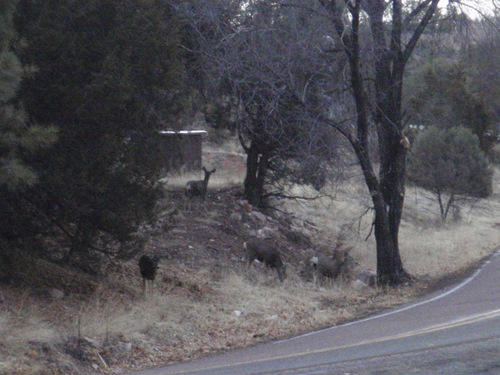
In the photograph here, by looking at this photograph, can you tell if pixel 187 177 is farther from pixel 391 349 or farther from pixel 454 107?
pixel 454 107

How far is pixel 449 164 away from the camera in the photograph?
37.3 m

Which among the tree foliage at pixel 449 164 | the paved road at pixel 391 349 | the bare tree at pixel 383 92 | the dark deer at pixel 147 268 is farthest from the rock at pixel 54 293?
the tree foliage at pixel 449 164

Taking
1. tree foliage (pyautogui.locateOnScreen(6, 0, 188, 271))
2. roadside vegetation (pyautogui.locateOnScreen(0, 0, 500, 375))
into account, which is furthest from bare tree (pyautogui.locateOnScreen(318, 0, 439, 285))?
tree foliage (pyautogui.locateOnScreen(6, 0, 188, 271))

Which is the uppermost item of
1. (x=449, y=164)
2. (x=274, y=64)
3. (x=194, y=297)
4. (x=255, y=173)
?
(x=274, y=64)

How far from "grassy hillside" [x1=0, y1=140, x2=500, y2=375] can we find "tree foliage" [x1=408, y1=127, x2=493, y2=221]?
1225 centimetres

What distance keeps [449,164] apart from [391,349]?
99.5 feet

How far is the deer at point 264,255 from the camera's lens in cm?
1686

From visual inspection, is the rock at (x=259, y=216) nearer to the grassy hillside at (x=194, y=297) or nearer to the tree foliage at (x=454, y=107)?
the grassy hillside at (x=194, y=297)

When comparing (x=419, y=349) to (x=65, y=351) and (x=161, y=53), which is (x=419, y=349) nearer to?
(x=65, y=351)

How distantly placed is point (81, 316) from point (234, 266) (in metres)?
6.81

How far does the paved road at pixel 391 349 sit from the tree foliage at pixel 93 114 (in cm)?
364

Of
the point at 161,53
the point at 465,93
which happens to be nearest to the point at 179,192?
the point at 161,53

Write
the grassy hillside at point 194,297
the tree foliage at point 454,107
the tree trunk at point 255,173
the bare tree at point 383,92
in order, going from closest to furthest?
the grassy hillside at point 194,297 → the bare tree at point 383,92 → the tree trunk at point 255,173 → the tree foliage at point 454,107

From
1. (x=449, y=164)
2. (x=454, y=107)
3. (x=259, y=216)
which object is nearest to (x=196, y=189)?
(x=259, y=216)
